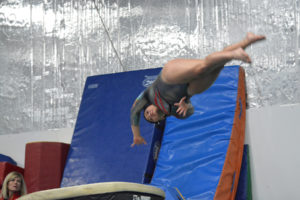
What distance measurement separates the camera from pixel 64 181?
4.98 metres

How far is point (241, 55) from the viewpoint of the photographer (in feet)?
7.79

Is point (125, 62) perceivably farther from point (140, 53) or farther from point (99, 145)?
point (99, 145)

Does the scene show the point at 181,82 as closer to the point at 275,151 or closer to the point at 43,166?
the point at 275,151

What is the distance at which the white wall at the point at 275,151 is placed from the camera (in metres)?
4.77

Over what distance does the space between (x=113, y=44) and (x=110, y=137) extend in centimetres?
154

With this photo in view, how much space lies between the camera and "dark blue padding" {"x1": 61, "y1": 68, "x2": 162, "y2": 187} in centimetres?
481

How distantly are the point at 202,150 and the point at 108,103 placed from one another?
1.39 m

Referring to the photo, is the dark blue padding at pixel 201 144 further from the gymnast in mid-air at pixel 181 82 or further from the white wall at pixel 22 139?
the white wall at pixel 22 139

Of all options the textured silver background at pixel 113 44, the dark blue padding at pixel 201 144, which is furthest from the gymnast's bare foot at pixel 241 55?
the textured silver background at pixel 113 44

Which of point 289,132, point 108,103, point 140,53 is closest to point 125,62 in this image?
point 140,53

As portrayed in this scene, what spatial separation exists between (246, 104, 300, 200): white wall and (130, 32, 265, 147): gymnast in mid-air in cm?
224

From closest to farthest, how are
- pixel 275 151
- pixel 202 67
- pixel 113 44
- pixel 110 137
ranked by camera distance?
pixel 202 67, pixel 275 151, pixel 110 137, pixel 113 44

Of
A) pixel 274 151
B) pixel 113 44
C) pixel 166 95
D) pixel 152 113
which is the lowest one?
pixel 274 151

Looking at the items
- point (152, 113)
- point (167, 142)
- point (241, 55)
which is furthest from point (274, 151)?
point (241, 55)
